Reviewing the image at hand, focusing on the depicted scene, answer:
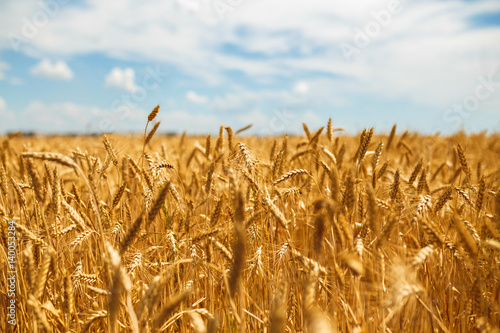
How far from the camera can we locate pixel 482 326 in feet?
4.00

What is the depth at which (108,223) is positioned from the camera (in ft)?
6.28

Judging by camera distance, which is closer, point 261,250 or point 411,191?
→ point 261,250

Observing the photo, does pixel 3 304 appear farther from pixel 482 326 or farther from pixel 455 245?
pixel 455 245

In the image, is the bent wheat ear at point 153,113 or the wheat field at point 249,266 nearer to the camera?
the wheat field at point 249,266

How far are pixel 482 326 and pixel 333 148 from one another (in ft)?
7.65

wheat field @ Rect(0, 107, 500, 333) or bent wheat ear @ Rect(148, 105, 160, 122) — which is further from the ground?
bent wheat ear @ Rect(148, 105, 160, 122)

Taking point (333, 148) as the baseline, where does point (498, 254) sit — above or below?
below

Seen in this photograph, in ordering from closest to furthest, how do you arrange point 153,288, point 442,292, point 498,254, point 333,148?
1. point 153,288
2. point 498,254
3. point 442,292
4. point 333,148

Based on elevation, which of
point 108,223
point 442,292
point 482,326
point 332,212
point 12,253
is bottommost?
point 442,292

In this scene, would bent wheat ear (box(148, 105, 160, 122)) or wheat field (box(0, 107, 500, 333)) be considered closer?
wheat field (box(0, 107, 500, 333))

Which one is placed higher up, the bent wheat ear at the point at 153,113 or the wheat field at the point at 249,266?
the bent wheat ear at the point at 153,113

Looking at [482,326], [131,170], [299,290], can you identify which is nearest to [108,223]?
[131,170]

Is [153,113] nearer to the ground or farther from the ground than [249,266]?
farther from the ground

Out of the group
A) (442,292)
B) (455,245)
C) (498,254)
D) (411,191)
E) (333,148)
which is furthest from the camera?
(333,148)
